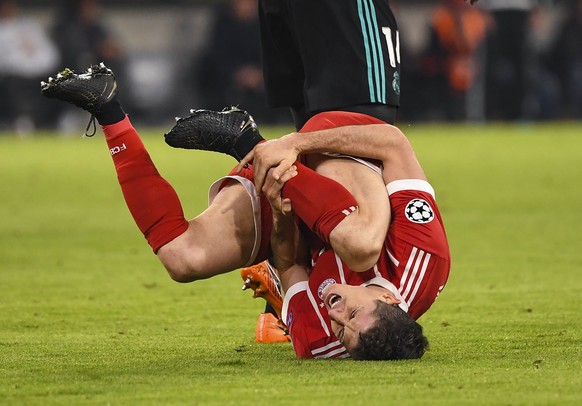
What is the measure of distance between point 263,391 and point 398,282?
0.95m

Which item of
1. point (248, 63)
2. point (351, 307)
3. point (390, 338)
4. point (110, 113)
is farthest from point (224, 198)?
point (248, 63)

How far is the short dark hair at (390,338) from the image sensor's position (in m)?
5.09

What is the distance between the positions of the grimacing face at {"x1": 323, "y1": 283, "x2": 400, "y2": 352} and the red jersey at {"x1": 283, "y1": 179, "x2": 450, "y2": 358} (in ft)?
0.32

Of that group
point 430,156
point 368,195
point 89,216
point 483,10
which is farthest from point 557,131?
point 368,195

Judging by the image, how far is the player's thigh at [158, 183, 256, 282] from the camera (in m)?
5.61

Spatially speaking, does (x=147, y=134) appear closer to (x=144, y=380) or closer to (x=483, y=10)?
(x=483, y=10)

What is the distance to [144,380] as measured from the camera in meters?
4.82

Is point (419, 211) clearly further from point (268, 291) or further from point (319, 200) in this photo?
point (268, 291)

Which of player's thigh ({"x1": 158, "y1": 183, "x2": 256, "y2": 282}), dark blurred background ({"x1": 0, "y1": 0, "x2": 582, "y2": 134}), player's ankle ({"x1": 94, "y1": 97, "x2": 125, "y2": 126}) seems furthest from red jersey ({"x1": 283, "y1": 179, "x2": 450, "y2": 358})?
dark blurred background ({"x1": 0, "y1": 0, "x2": 582, "y2": 134})

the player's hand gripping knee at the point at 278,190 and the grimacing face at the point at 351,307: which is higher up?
the player's hand gripping knee at the point at 278,190

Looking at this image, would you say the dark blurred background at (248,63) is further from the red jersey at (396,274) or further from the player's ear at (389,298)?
the player's ear at (389,298)

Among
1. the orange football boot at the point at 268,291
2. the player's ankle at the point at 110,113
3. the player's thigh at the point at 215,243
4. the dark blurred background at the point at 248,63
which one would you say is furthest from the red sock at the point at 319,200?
the dark blurred background at the point at 248,63

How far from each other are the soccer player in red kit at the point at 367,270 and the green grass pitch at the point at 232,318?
12 centimetres

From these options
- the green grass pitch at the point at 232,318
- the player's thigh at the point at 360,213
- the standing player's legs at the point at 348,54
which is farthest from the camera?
the standing player's legs at the point at 348,54
